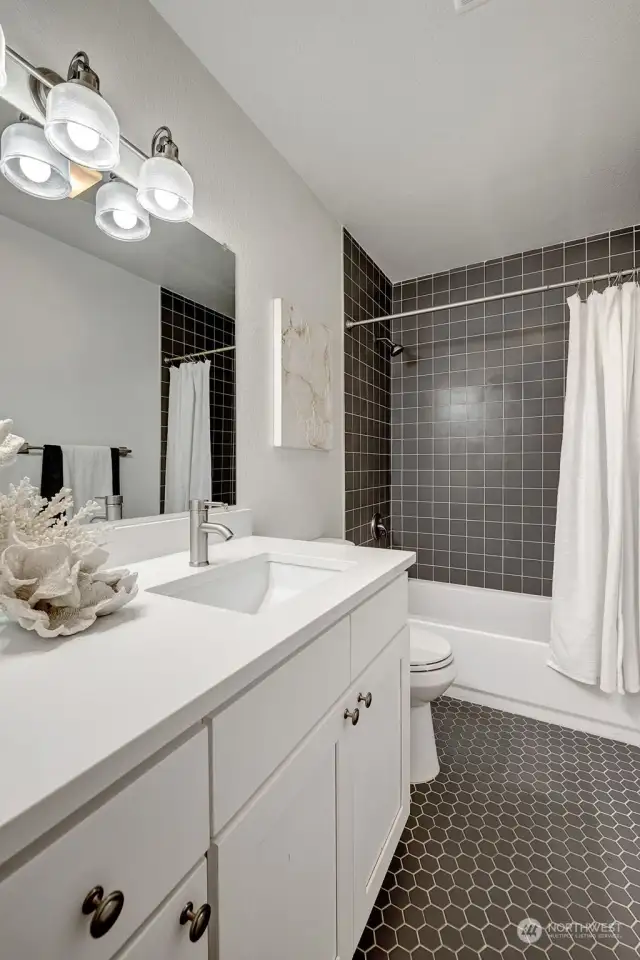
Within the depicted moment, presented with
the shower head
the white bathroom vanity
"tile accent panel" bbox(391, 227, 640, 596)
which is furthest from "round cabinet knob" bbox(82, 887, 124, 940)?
the shower head

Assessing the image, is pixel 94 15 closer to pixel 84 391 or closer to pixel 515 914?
pixel 84 391

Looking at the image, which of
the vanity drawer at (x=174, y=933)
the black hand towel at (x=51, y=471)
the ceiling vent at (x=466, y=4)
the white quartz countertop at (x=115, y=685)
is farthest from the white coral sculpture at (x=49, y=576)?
the ceiling vent at (x=466, y=4)

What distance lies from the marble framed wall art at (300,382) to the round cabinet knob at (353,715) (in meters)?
1.02

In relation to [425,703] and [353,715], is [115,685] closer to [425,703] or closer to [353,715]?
[353,715]

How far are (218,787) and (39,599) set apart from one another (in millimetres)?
349


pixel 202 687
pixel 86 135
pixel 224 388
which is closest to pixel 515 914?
pixel 202 687

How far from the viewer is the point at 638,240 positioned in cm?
229

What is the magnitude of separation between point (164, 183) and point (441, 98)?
1066 mm

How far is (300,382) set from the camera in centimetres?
180

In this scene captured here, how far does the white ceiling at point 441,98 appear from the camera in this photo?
1239 mm

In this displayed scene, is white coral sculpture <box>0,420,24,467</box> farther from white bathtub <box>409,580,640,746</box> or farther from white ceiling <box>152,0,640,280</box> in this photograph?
white bathtub <box>409,580,640,746</box>

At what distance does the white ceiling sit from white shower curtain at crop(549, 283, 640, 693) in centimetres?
59

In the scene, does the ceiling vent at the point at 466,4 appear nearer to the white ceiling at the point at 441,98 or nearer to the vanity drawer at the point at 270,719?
the white ceiling at the point at 441,98

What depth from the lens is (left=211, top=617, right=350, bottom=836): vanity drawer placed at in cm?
54
